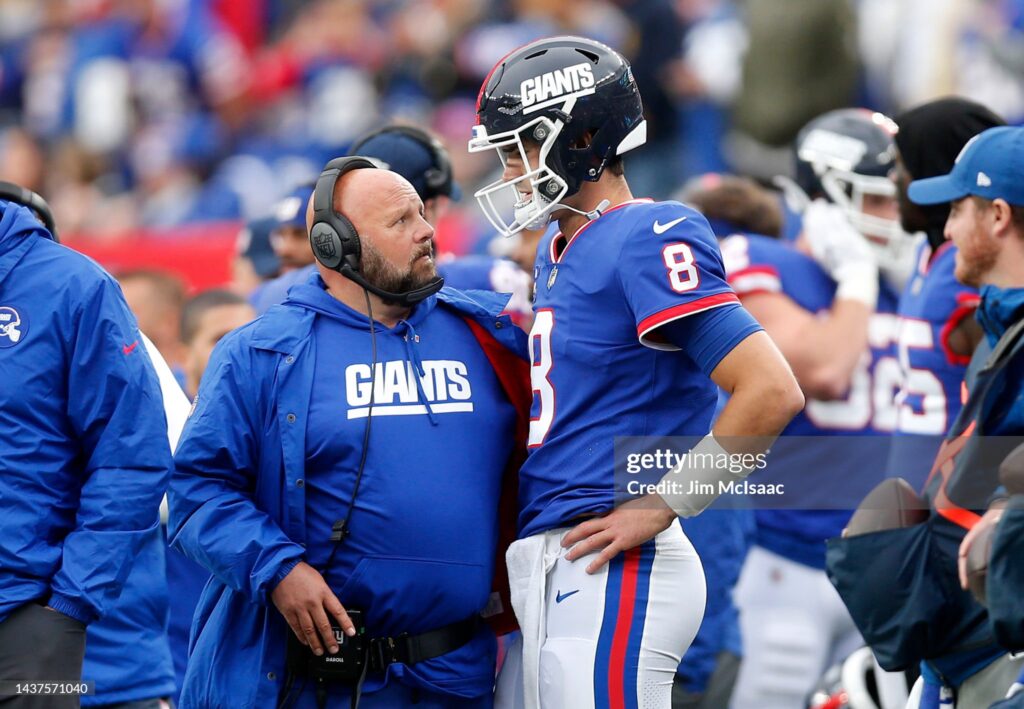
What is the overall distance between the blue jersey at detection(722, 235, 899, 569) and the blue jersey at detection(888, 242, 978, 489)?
0.77m

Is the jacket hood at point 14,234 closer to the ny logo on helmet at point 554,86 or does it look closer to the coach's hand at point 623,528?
the ny logo on helmet at point 554,86

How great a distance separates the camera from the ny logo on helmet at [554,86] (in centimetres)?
406

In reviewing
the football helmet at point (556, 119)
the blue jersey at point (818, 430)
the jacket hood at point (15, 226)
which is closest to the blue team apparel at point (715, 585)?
the blue jersey at point (818, 430)

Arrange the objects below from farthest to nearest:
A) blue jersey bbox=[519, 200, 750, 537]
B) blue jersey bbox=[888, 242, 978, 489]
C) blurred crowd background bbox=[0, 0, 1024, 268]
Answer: blurred crowd background bbox=[0, 0, 1024, 268] < blue jersey bbox=[888, 242, 978, 489] < blue jersey bbox=[519, 200, 750, 537]

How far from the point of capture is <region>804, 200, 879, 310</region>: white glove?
5.99 m

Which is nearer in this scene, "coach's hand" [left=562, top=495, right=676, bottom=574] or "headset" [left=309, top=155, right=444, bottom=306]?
"coach's hand" [left=562, top=495, right=676, bottom=574]

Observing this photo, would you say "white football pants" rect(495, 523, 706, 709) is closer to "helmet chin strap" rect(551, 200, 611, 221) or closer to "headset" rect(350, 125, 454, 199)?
"helmet chin strap" rect(551, 200, 611, 221)

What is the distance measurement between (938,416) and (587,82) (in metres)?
1.80

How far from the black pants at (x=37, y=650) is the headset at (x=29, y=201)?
40.2 inches

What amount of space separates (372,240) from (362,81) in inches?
386

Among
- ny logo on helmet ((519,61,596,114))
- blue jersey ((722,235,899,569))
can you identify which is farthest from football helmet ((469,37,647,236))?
blue jersey ((722,235,899,569))

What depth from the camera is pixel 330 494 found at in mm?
4062

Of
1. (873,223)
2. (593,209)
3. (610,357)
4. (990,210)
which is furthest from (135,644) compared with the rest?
(873,223)

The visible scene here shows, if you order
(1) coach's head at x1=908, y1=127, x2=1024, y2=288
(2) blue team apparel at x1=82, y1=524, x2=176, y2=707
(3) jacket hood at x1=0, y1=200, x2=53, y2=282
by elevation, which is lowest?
(2) blue team apparel at x1=82, y1=524, x2=176, y2=707
